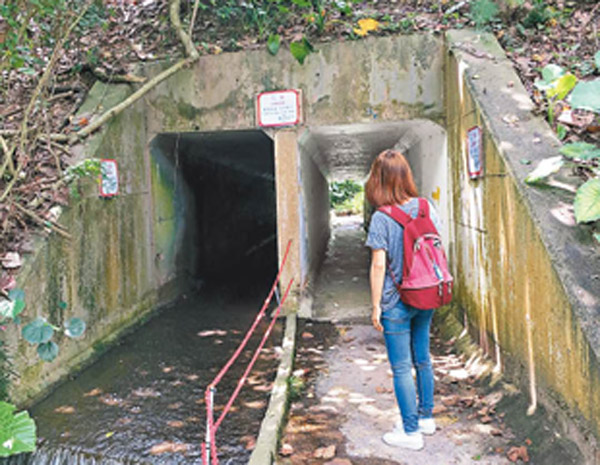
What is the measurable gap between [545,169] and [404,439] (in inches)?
86.3

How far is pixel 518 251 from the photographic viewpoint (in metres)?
3.63

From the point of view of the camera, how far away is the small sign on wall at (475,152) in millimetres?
4602

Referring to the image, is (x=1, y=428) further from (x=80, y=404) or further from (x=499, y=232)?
(x=499, y=232)

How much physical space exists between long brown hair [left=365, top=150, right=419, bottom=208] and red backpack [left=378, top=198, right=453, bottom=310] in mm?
75

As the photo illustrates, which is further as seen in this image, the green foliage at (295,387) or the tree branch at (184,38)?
the tree branch at (184,38)

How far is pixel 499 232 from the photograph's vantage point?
13.5 feet

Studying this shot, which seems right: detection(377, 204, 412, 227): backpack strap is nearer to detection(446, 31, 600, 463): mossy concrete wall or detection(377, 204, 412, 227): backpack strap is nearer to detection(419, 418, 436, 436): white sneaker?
detection(446, 31, 600, 463): mossy concrete wall

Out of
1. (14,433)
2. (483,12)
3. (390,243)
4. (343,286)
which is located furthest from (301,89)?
(14,433)

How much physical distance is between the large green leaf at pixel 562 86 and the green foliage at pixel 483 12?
7.66 ft

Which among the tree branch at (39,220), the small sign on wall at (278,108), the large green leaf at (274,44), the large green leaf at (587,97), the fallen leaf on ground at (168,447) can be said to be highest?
the large green leaf at (274,44)

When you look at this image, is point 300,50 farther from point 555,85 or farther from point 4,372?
point 4,372

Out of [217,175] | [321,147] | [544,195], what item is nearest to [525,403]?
[544,195]

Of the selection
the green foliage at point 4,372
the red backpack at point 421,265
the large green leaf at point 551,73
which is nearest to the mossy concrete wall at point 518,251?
the large green leaf at point 551,73

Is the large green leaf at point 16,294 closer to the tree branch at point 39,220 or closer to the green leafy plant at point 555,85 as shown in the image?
the tree branch at point 39,220
